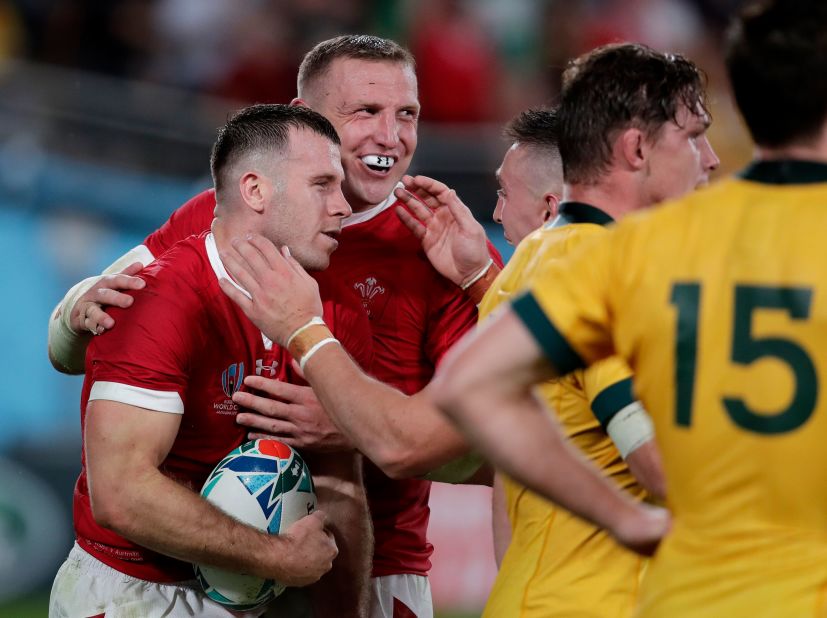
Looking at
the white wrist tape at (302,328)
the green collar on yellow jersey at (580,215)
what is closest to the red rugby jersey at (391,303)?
the white wrist tape at (302,328)

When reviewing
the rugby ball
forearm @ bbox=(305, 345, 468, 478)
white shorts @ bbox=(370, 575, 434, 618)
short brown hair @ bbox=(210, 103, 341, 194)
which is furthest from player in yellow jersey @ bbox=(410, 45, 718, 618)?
white shorts @ bbox=(370, 575, 434, 618)

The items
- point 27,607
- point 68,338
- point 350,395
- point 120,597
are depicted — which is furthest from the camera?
point 27,607

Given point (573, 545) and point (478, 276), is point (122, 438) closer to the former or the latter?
point (573, 545)

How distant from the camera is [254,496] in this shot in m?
3.88

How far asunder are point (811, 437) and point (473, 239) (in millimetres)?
2670

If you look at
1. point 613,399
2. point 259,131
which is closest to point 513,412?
point 613,399

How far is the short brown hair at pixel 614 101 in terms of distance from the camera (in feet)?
11.1

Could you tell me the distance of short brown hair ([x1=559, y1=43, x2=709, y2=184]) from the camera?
3.38 metres

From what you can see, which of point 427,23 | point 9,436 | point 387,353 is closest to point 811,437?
point 387,353

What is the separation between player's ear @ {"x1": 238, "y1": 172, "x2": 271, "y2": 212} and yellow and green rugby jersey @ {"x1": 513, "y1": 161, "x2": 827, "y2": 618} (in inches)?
78.8

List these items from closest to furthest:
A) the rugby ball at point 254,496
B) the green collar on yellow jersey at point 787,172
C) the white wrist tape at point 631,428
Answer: the green collar on yellow jersey at point 787,172 < the white wrist tape at point 631,428 < the rugby ball at point 254,496

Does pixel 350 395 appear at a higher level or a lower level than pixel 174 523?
higher

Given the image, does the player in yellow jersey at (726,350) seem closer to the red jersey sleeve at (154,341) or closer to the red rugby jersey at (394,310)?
the red jersey sleeve at (154,341)

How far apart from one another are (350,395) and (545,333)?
42.3 inches
